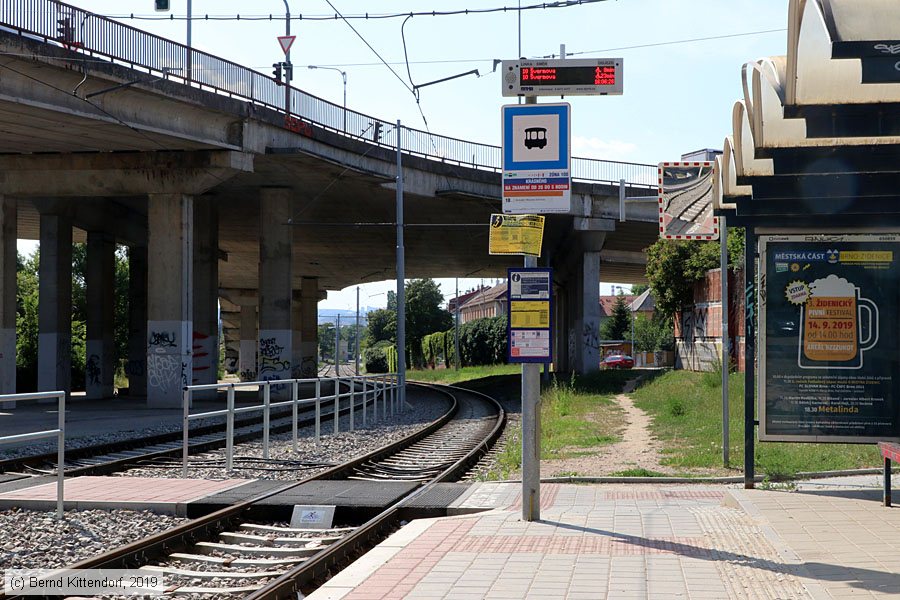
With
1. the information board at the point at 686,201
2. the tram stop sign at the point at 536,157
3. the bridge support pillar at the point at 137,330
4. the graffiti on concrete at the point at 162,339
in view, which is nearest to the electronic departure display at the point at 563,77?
the tram stop sign at the point at 536,157

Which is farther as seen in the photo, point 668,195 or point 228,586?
point 668,195

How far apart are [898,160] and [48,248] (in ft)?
A: 107

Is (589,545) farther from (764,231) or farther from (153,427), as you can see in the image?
(153,427)

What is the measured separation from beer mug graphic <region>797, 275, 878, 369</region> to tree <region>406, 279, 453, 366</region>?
96322 millimetres

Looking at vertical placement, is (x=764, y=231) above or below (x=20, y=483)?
above

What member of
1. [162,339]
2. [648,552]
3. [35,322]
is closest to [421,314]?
[35,322]

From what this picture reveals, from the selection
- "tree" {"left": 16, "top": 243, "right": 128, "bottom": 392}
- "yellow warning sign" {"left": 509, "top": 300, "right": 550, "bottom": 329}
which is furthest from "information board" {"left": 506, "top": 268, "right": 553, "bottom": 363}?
"tree" {"left": 16, "top": 243, "right": 128, "bottom": 392}

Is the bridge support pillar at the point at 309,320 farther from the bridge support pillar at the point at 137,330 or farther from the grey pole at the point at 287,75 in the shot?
the grey pole at the point at 287,75

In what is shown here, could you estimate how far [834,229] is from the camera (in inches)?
400

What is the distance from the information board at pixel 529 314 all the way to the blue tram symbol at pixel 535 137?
1.11 m

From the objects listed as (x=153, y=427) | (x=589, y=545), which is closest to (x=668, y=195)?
(x=589, y=545)

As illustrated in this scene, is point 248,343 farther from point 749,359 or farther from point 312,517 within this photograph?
point 749,359

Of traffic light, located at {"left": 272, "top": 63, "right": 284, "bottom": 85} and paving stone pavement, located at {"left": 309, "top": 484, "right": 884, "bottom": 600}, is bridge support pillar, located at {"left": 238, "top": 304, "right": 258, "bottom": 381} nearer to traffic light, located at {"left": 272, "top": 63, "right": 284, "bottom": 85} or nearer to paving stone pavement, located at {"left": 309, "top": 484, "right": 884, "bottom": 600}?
traffic light, located at {"left": 272, "top": 63, "right": 284, "bottom": 85}

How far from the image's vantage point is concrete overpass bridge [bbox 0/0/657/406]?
24047mm
